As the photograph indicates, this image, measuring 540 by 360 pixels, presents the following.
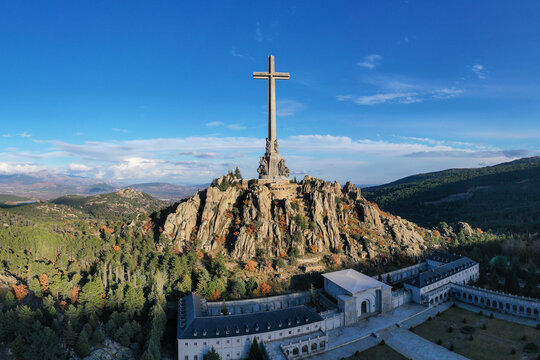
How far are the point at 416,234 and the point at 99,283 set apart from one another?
341ft

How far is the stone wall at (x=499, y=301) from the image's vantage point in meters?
64.1

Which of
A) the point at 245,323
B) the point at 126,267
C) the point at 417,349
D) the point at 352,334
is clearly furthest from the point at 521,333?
the point at 126,267

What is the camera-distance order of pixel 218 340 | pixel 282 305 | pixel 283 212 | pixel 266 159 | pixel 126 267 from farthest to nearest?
pixel 266 159 < pixel 283 212 < pixel 126 267 < pixel 282 305 < pixel 218 340

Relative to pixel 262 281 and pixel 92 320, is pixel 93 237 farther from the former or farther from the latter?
pixel 262 281

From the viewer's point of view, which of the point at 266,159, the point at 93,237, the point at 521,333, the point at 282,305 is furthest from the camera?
the point at 266,159

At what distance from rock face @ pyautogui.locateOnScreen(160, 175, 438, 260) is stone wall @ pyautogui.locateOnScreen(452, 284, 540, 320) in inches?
928

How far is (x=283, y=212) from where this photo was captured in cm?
9306

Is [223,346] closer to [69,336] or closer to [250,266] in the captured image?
[69,336]

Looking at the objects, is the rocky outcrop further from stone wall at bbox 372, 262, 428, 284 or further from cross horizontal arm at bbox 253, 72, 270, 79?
cross horizontal arm at bbox 253, 72, 270, 79

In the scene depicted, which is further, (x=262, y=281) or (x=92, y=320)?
(x=262, y=281)

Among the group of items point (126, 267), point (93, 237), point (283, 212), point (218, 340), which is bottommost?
point (218, 340)

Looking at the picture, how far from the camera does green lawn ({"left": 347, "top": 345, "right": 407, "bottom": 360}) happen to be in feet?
167

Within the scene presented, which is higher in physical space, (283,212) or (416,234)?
(283,212)

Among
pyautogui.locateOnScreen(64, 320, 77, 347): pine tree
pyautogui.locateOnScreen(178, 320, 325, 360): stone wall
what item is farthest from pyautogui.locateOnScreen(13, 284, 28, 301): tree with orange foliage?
pyautogui.locateOnScreen(178, 320, 325, 360): stone wall
